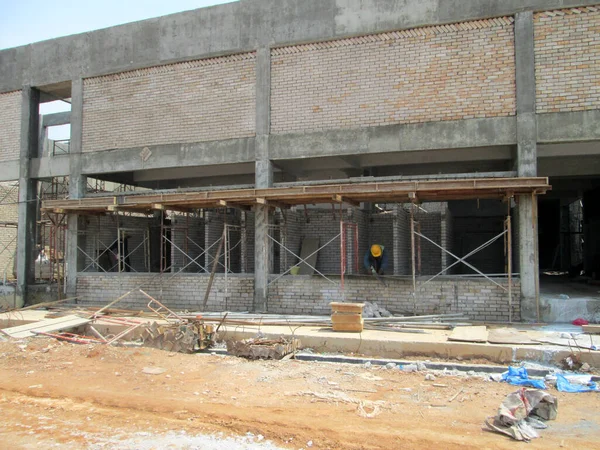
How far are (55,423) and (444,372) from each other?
5.58m

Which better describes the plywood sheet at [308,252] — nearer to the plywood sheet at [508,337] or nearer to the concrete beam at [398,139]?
the concrete beam at [398,139]

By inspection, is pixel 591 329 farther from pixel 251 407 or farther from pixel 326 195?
pixel 251 407

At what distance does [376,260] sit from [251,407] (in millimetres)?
7772

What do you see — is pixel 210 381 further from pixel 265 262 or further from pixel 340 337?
pixel 265 262

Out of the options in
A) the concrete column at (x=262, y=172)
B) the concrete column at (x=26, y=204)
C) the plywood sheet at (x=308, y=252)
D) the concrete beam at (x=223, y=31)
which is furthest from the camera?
the concrete column at (x=26, y=204)

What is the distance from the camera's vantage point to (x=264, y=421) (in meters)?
5.70

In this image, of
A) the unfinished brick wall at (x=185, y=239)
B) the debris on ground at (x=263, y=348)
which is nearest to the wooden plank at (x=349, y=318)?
the debris on ground at (x=263, y=348)

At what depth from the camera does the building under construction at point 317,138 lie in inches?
427

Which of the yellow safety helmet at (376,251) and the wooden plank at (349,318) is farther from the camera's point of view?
the yellow safety helmet at (376,251)

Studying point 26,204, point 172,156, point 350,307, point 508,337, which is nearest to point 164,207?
point 172,156

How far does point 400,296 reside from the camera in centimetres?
1169

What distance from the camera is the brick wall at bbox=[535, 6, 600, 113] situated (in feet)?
34.7

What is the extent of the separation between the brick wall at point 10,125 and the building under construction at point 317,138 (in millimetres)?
65

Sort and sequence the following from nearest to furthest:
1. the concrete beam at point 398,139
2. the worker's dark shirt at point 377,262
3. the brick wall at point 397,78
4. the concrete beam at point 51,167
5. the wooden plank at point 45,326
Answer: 1. the wooden plank at point 45,326
2. the concrete beam at point 398,139
3. the brick wall at point 397,78
4. the worker's dark shirt at point 377,262
5. the concrete beam at point 51,167
